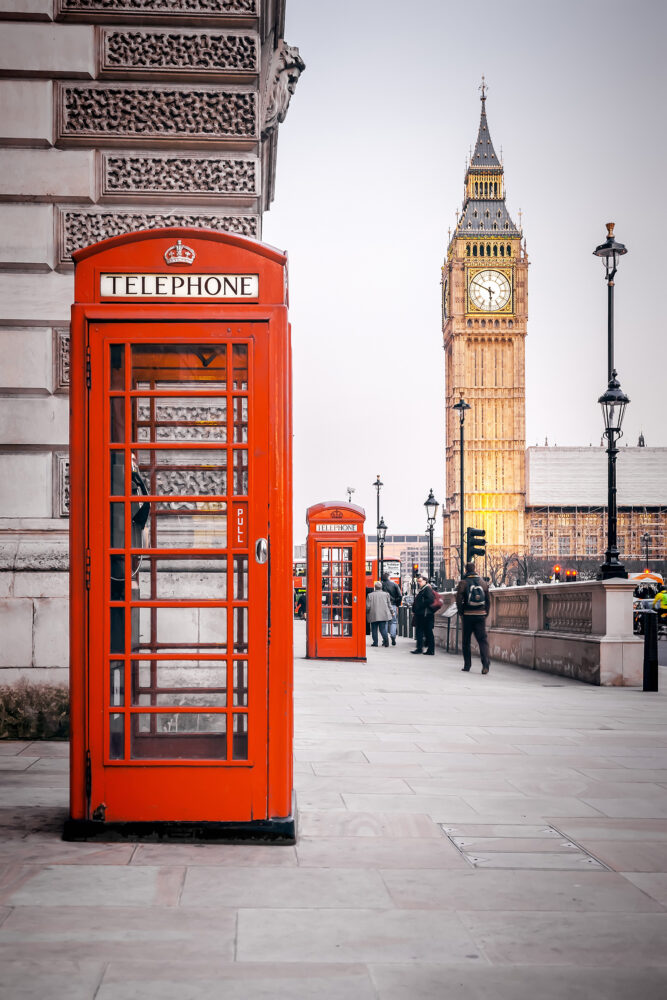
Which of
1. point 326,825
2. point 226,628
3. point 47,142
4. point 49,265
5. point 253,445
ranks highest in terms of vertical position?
point 47,142

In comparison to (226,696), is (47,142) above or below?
above

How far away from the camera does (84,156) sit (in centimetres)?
796

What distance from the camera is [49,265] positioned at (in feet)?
25.9

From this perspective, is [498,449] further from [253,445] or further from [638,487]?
[253,445]

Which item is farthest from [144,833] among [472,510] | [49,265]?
[472,510]

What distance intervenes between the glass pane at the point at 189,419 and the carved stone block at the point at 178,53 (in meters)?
4.17

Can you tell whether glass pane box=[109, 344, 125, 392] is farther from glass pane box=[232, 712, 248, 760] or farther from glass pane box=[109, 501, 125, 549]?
glass pane box=[232, 712, 248, 760]

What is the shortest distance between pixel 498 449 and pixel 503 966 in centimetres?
12606

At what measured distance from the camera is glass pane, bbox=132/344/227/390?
485cm

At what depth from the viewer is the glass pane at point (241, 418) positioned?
4840 mm

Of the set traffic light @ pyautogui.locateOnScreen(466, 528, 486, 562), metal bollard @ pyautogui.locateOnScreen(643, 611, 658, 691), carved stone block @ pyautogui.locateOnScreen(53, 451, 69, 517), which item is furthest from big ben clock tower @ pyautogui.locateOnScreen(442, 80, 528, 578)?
carved stone block @ pyautogui.locateOnScreen(53, 451, 69, 517)

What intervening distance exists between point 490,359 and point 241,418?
410ft

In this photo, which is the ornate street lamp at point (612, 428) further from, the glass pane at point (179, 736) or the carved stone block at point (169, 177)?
the glass pane at point (179, 736)

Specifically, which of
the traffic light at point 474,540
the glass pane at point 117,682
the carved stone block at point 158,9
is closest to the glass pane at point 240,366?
the glass pane at point 117,682
